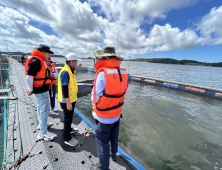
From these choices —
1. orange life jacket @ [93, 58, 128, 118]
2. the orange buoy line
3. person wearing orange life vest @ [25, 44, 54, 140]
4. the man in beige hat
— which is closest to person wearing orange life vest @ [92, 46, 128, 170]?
orange life jacket @ [93, 58, 128, 118]

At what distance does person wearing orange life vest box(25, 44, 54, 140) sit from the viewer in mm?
1821

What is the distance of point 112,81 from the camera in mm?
1396

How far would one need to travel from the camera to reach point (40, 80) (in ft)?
6.59

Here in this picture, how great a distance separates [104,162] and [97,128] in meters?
0.56

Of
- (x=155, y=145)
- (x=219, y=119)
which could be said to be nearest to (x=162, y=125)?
(x=155, y=145)

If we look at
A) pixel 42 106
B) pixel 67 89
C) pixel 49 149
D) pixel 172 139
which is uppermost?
pixel 67 89

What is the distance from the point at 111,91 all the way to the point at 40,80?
5.10 ft

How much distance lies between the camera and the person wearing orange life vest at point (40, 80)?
1821 millimetres

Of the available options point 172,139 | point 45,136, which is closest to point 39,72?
point 45,136

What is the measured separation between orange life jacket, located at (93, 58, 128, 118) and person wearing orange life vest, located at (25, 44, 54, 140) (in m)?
1.26

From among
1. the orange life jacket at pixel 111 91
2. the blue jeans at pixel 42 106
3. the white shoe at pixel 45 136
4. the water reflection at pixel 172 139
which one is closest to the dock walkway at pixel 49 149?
the white shoe at pixel 45 136

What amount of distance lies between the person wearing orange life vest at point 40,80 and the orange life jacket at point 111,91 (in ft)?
4.12

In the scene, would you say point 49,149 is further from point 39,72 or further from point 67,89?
point 39,72

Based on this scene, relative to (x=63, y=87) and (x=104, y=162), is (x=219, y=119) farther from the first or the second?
(x=63, y=87)
